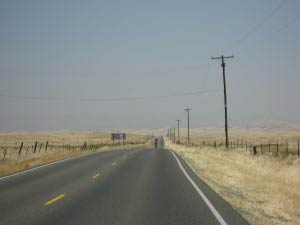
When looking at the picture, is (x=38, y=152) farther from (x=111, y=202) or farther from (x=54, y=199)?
(x=111, y=202)

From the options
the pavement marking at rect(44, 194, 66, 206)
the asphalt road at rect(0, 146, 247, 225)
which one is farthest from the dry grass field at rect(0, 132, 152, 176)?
the pavement marking at rect(44, 194, 66, 206)

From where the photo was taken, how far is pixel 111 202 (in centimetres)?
1183

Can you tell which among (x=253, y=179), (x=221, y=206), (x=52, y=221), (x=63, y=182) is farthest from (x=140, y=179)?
(x=52, y=221)

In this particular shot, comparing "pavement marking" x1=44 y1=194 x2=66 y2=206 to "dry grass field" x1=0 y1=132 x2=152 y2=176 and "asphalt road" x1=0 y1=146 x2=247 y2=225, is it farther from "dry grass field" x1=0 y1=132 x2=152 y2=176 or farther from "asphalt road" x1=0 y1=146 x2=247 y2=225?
"dry grass field" x1=0 y1=132 x2=152 y2=176

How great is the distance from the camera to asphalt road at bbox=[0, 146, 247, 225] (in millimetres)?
9328

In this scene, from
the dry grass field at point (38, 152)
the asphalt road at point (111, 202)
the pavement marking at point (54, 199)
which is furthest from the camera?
the dry grass field at point (38, 152)

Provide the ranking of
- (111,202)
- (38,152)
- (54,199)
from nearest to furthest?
(111,202)
(54,199)
(38,152)

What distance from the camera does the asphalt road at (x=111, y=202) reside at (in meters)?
9.33

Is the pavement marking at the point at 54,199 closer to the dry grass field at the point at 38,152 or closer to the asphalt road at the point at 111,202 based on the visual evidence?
the asphalt road at the point at 111,202

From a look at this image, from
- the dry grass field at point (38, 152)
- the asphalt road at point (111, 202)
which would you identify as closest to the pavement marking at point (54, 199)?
the asphalt road at point (111, 202)

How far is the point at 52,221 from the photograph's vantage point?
29.7ft

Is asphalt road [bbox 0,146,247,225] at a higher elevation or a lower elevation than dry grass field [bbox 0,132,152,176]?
lower

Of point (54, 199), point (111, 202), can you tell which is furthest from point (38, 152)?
point (111, 202)

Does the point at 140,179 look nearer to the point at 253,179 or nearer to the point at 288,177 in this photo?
the point at 253,179
